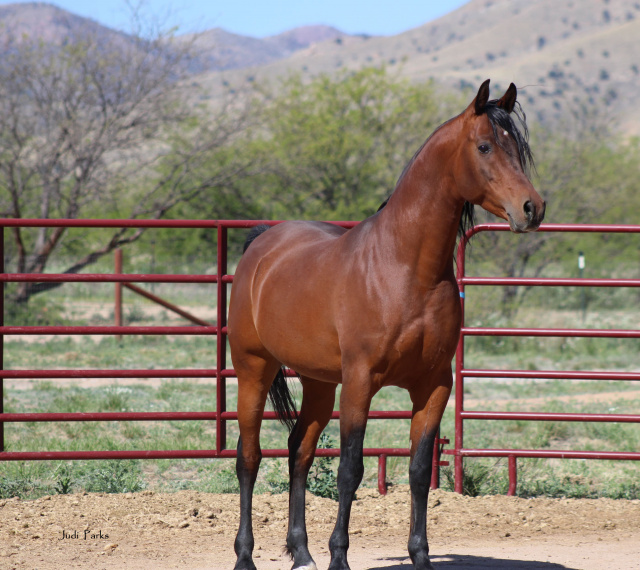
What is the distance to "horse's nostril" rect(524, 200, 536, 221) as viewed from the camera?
10.3 ft

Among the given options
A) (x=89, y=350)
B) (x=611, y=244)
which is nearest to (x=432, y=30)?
(x=611, y=244)

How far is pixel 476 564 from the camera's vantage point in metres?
4.26

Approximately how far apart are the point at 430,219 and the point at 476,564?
1.91 m

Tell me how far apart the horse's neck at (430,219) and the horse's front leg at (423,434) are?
494mm

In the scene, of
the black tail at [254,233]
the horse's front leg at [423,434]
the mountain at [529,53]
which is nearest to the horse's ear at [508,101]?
the horse's front leg at [423,434]

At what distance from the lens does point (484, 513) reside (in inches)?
204

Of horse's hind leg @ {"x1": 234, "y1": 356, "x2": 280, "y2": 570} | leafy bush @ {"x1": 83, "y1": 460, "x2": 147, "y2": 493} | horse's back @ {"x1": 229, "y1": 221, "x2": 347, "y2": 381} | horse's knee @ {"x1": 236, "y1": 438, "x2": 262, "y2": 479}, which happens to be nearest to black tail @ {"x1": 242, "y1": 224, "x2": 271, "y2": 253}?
horse's back @ {"x1": 229, "y1": 221, "x2": 347, "y2": 381}

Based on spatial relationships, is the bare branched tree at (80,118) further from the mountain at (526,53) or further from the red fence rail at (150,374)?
the mountain at (526,53)

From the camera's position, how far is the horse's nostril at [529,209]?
3129 mm

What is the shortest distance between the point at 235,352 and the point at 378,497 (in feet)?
5.80

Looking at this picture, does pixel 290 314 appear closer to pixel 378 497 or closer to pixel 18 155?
pixel 378 497

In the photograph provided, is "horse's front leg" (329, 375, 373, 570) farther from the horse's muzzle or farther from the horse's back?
the horse's muzzle

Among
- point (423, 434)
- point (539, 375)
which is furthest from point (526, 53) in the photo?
point (423, 434)

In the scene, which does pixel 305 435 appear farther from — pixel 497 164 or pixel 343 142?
pixel 343 142
